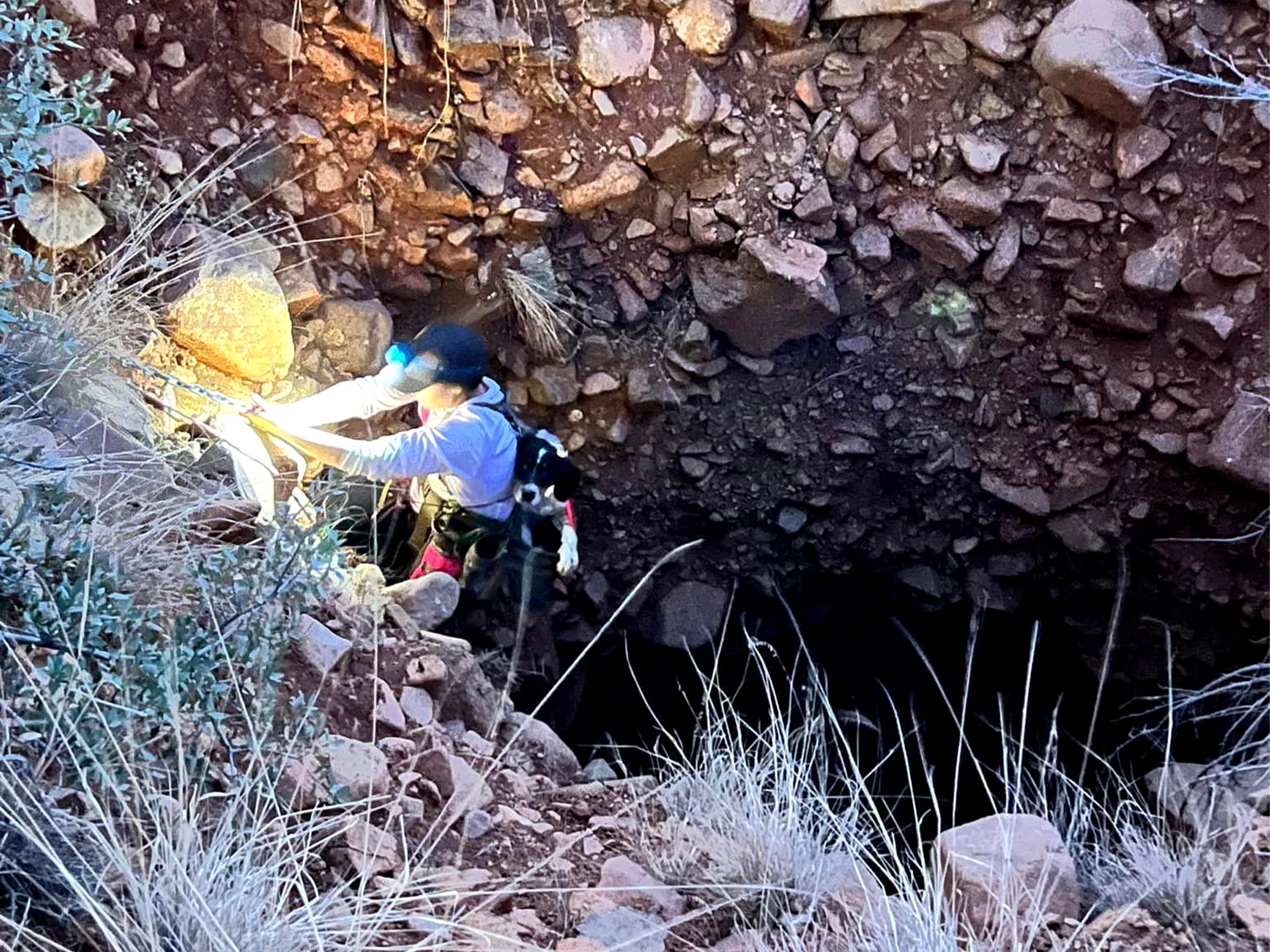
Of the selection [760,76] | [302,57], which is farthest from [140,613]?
[760,76]

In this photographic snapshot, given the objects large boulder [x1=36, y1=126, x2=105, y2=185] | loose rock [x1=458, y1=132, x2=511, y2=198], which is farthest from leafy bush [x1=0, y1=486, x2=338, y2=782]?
loose rock [x1=458, y1=132, x2=511, y2=198]

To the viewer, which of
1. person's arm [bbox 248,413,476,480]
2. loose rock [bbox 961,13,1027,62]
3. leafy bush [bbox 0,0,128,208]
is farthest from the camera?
loose rock [bbox 961,13,1027,62]

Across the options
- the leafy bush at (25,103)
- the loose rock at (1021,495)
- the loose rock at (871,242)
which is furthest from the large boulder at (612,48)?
the loose rock at (1021,495)

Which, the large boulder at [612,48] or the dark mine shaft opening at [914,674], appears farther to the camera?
the dark mine shaft opening at [914,674]

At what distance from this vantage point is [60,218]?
7.88 feet

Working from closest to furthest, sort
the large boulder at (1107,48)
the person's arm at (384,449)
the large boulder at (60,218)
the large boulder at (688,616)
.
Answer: the large boulder at (60,218) → the person's arm at (384,449) → the large boulder at (1107,48) → the large boulder at (688,616)

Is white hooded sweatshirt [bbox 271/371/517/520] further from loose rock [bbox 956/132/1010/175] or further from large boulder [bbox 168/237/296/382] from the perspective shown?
loose rock [bbox 956/132/1010/175]

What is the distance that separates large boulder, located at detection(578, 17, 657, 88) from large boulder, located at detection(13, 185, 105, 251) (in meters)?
1.46

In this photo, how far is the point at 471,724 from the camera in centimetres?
236

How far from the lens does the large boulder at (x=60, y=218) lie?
2361 millimetres

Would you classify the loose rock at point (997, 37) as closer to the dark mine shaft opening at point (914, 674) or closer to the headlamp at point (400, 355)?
the dark mine shaft opening at point (914, 674)

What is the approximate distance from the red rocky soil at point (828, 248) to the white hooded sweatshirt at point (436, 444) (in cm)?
25

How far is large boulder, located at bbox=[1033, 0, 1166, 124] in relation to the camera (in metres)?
3.26

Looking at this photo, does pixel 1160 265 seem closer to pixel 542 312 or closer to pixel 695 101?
pixel 695 101
